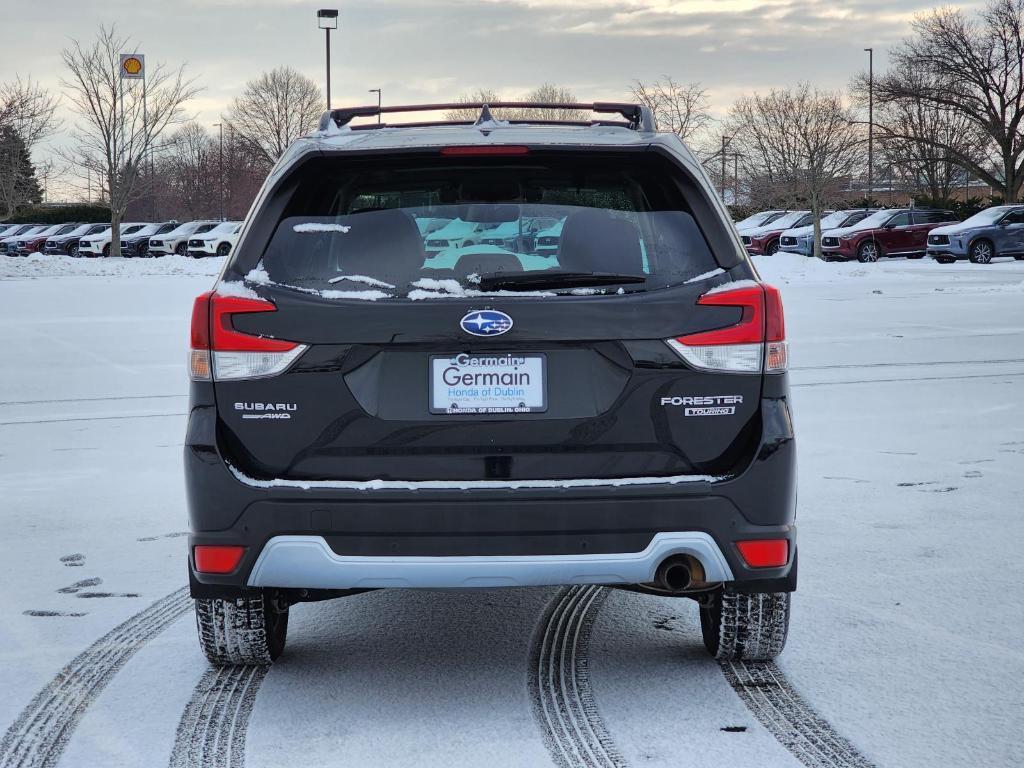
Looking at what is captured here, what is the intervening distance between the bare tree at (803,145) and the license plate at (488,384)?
119 ft

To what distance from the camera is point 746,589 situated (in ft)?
12.0

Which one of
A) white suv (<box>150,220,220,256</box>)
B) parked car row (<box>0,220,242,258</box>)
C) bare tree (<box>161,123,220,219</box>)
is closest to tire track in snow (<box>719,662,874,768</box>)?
parked car row (<box>0,220,242,258</box>)

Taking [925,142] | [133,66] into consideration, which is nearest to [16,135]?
[133,66]

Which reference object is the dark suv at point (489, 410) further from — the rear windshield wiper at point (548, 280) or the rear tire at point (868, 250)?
the rear tire at point (868, 250)

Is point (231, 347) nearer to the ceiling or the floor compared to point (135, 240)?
nearer to the ceiling

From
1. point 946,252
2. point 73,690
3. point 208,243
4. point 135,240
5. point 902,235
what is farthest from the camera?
point 135,240

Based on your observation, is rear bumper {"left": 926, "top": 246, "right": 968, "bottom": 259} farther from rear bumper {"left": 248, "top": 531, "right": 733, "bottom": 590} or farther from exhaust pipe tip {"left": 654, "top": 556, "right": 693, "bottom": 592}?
rear bumper {"left": 248, "top": 531, "right": 733, "bottom": 590}

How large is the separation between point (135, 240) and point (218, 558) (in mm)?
51521

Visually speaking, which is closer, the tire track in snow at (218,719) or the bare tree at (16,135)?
the tire track in snow at (218,719)

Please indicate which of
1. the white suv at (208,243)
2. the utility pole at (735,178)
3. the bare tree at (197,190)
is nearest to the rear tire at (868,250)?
the utility pole at (735,178)

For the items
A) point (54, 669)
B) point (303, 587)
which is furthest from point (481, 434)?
point (54, 669)

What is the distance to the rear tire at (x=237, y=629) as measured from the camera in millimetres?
3967

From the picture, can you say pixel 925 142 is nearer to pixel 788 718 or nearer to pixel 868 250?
pixel 868 250

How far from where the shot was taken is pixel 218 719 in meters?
3.74
